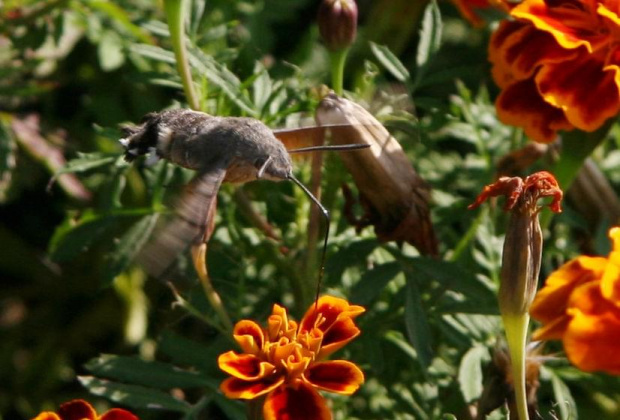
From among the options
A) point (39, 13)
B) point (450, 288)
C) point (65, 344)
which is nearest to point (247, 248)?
point (450, 288)

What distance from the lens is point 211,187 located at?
3.67 feet

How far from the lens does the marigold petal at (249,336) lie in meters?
1.07

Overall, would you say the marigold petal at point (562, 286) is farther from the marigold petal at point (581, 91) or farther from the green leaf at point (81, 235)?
the green leaf at point (81, 235)

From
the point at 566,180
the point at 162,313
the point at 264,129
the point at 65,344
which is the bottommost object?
the point at 65,344

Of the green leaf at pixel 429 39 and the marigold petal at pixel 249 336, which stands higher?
the green leaf at pixel 429 39

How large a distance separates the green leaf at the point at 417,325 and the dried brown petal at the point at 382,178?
0.06 meters

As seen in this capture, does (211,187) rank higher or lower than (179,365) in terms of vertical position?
higher

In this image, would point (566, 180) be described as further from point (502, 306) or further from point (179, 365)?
point (179, 365)

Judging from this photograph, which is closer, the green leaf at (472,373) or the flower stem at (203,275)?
the flower stem at (203,275)

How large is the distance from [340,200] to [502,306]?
0.48m

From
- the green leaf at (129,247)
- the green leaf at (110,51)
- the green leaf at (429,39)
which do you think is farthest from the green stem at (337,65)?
the green leaf at (110,51)

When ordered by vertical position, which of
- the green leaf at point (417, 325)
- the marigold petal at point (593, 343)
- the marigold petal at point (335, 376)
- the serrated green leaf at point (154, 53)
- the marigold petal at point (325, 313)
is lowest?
the green leaf at point (417, 325)

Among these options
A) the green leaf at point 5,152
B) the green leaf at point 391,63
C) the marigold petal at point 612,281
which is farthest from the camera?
the green leaf at point 5,152

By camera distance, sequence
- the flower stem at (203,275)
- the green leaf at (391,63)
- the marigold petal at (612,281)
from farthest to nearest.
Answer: the green leaf at (391,63) → the flower stem at (203,275) → the marigold petal at (612,281)
